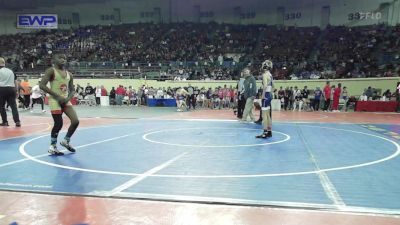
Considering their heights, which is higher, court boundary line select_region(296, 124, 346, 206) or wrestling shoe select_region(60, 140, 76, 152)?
wrestling shoe select_region(60, 140, 76, 152)

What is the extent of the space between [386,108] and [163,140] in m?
15.1

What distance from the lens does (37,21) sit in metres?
37.5

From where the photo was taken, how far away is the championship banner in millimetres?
37250

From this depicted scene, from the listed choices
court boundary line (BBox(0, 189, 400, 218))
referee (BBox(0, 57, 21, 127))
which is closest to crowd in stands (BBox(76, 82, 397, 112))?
referee (BBox(0, 57, 21, 127))

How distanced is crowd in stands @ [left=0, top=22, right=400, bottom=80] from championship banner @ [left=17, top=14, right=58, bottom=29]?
5.53 ft

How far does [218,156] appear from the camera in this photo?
6.63 m

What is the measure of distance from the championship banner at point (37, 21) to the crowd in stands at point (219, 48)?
168cm

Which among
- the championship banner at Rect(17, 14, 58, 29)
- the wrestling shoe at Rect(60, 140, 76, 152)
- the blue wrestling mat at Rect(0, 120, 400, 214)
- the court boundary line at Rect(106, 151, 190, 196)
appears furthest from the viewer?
the championship banner at Rect(17, 14, 58, 29)

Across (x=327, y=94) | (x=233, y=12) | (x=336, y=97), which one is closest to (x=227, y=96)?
(x=327, y=94)

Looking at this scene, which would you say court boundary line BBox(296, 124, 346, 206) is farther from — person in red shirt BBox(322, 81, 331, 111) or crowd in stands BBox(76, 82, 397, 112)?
person in red shirt BBox(322, 81, 331, 111)

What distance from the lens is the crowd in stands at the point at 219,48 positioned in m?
26.1

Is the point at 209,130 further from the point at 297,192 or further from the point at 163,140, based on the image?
the point at 297,192

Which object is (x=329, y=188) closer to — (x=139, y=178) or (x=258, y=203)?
(x=258, y=203)

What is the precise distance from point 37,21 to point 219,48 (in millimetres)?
19287
